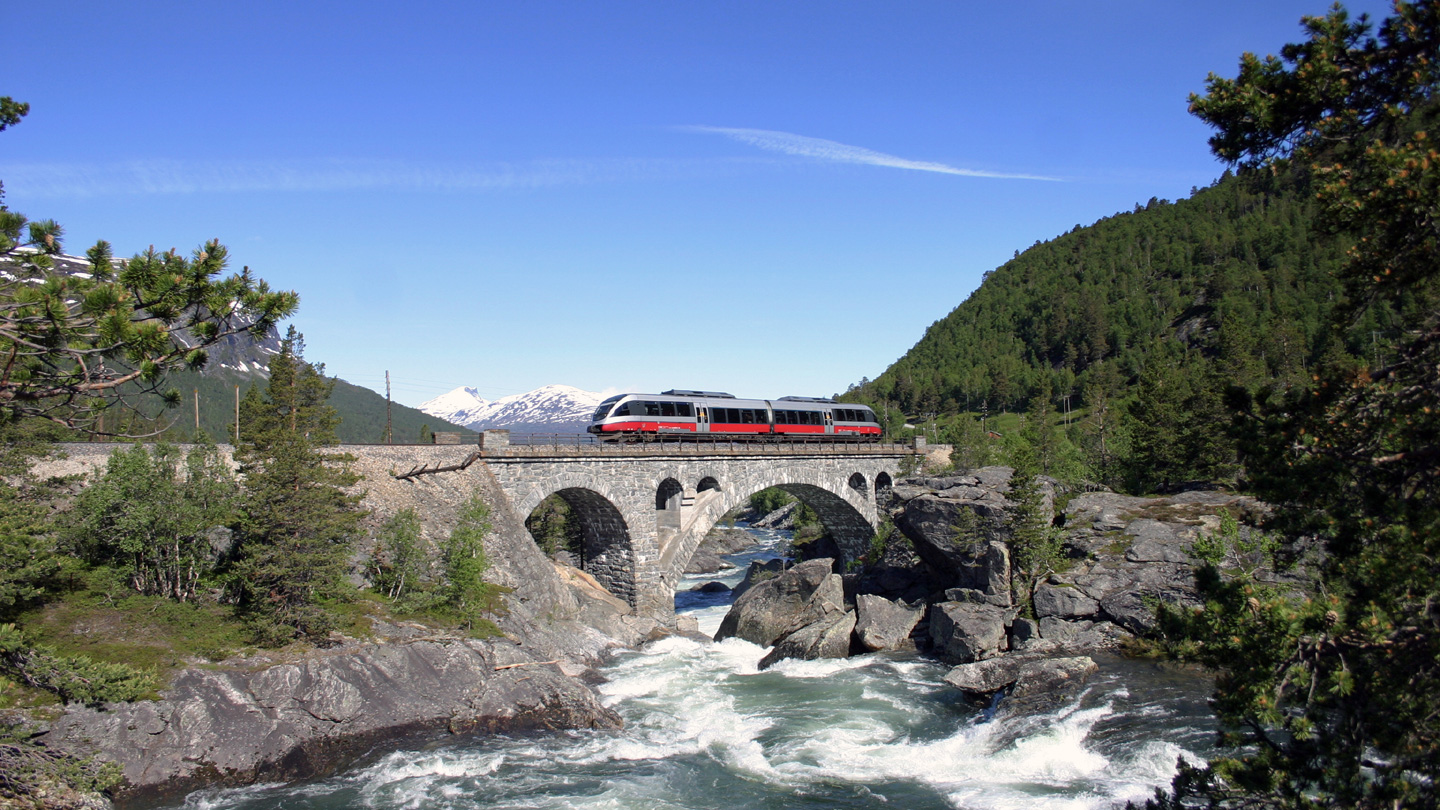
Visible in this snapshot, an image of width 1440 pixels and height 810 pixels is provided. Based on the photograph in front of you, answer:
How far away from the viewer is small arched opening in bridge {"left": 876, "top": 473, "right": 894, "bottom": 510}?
5262cm

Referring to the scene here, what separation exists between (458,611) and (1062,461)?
182 ft

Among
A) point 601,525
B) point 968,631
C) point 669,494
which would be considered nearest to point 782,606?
point 669,494

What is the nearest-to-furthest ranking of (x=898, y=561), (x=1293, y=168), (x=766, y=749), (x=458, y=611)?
(x=1293, y=168)
(x=766, y=749)
(x=458, y=611)
(x=898, y=561)

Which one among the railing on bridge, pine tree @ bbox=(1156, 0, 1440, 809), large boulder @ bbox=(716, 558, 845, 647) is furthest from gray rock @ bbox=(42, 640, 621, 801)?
pine tree @ bbox=(1156, 0, 1440, 809)

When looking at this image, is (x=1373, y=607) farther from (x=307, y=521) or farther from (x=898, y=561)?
(x=898, y=561)

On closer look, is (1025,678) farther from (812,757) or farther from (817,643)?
(817,643)

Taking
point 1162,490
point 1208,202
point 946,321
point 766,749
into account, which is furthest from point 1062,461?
point 1208,202

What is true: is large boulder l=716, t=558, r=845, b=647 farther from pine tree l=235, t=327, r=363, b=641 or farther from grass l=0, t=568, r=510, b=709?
pine tree l=235, t=327, r=363, b=641

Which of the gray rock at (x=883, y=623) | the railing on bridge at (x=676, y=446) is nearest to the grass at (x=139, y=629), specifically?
the railing on bridge at (x=676, y=446)

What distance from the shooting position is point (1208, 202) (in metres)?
188

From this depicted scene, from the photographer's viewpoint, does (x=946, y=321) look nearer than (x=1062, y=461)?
No

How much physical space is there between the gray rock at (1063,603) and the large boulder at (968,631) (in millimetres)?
1535

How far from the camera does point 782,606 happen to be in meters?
38.2

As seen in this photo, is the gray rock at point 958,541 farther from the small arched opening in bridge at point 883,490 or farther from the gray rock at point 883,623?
the small arched opening in bridge at point 883,490
